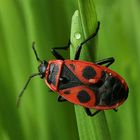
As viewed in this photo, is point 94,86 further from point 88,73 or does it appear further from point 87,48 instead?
point 87,48

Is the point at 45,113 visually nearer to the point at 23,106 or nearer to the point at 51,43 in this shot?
the point at 23,106

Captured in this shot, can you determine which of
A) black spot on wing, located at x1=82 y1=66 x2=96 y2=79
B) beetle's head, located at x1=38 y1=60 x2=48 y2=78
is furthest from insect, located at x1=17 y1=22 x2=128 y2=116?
beetle's head, located at x1=38 y1=60 x2=48 y2=78

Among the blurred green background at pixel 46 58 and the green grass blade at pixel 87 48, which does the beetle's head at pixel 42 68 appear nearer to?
the blurred green background at pixel 46 58

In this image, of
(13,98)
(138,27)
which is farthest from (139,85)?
(13,98)

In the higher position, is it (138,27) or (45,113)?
(138,27)

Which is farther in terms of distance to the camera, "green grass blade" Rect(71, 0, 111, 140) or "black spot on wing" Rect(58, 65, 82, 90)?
"black spot on wing" Rect(58, 65, 82, 90)

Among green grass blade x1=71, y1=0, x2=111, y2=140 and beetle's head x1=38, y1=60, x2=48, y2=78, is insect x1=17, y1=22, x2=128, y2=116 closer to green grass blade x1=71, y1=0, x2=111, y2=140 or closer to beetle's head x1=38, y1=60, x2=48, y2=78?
green grass blade x1=71, y1=0, x2=111, y2=140
